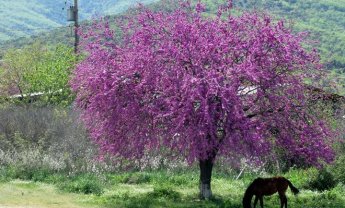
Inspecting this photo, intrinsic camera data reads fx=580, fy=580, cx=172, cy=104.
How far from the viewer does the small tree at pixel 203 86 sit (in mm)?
14000

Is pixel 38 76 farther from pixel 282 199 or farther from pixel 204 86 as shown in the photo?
pixel 282 199


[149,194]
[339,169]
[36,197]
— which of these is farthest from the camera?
[339,169]

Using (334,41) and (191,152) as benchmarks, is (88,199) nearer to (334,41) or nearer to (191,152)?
(191,152)

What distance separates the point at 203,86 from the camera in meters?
13.9

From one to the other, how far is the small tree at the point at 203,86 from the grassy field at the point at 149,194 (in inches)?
62.0

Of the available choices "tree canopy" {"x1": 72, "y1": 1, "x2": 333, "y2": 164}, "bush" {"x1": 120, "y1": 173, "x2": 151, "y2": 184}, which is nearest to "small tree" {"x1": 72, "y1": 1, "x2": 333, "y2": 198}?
"tree canopy" {"x1": 72, "y1": 1, "x2": 333, "y2": 164}

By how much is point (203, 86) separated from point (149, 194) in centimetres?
472

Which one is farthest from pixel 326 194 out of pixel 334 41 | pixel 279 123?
pixel 334 41

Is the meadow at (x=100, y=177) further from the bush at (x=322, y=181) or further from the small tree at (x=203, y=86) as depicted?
the small tree at (x=203, y=86)

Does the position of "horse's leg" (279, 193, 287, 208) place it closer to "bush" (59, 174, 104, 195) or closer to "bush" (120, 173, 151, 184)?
"bush" (59, 174, 104, 195)

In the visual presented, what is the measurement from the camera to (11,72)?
44094mm

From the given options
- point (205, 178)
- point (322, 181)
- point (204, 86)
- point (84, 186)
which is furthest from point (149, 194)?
point (322, 181)

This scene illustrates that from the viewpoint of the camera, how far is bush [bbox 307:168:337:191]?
61.4ft

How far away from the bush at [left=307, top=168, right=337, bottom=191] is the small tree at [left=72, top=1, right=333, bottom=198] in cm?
335
